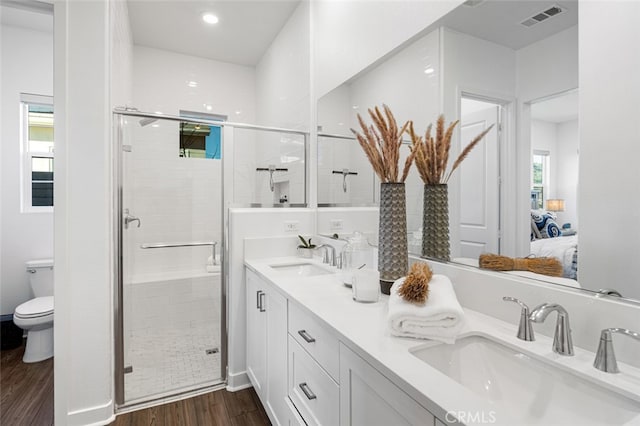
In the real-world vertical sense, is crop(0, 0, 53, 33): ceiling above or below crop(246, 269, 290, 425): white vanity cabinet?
above

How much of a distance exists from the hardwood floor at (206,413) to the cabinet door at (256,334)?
130 millimetres

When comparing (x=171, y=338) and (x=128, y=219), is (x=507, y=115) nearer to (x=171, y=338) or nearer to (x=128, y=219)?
(x=128, y=219)

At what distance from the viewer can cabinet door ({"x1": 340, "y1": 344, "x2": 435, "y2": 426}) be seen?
63 centimetres

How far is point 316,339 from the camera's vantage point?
40.8 inches

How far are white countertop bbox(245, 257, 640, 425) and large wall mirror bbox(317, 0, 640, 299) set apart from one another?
0.20 m

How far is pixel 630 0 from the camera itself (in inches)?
28.5

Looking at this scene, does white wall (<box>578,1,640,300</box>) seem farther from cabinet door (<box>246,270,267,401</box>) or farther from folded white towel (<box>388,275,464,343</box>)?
cabinet door (<box>246,270,267,401</box>)

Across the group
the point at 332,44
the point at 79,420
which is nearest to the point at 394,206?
the point at 332,44

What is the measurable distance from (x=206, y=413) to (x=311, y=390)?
42.0 inches

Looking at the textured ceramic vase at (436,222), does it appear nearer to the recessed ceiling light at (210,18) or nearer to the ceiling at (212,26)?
the ceiling at (212,26)

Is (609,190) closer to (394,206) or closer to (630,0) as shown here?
(630,0)

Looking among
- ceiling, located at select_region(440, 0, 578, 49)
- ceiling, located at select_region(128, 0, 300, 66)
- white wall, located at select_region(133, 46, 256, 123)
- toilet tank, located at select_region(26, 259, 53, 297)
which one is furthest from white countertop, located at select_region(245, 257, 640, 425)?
white wall, located at select_region(133, 46, 256, 123)

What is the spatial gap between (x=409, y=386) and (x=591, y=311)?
522 mm

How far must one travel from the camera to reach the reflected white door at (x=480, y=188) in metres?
1.08
